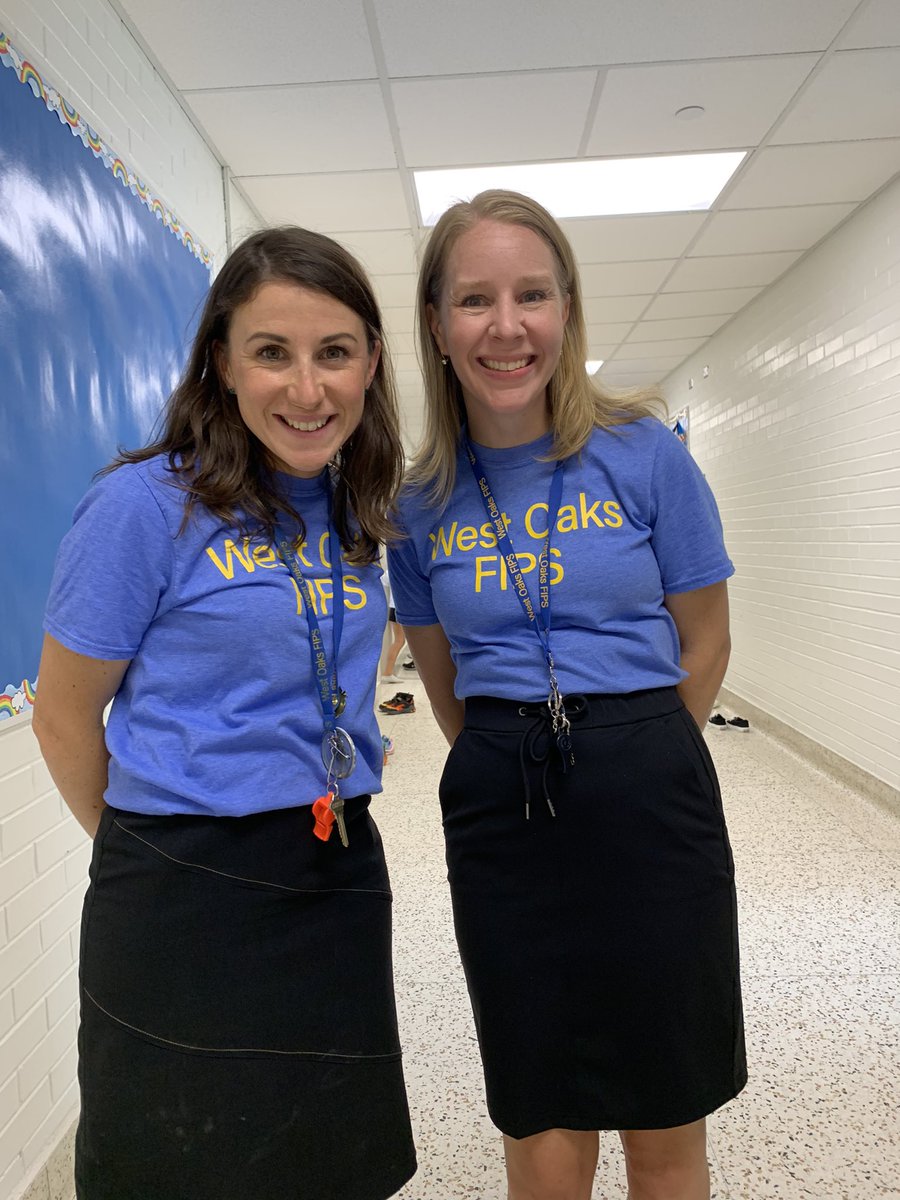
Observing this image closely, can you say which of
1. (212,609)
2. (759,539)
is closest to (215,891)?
(212,609)

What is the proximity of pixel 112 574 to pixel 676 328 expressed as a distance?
21.4ft

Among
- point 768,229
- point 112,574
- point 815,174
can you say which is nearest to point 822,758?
point 768,229

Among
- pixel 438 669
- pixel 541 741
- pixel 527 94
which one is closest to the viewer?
pixel 541 741

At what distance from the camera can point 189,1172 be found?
2.99ft

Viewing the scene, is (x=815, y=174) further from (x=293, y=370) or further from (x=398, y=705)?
(x=398, y=705)

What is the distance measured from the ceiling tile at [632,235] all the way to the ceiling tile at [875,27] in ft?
4.63

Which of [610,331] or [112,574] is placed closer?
[112,574]

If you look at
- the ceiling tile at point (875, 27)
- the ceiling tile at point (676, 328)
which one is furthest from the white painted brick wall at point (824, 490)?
the ceiling tile at point (875, 27)

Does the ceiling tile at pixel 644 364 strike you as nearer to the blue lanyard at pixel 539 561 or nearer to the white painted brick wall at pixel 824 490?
the white painted brick wall at pixel 824 490

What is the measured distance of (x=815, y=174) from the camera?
3.83 m

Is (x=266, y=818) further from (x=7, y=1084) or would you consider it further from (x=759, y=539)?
(x=759, y=539)

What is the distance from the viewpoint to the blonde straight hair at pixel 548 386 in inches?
48.6

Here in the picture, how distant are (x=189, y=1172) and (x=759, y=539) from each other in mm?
5910

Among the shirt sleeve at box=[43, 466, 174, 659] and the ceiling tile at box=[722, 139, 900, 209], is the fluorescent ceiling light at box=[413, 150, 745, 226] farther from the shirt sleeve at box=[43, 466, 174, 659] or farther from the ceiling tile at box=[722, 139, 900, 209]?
the shirt sleeve at box=[43, 466, 174, 659]
